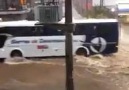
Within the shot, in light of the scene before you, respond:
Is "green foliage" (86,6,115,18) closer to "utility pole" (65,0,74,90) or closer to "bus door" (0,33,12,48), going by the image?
"bus door" (0,33,12,48)

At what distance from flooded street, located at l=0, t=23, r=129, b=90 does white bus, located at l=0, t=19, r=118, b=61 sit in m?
0.63

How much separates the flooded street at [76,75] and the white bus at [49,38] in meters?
0.63

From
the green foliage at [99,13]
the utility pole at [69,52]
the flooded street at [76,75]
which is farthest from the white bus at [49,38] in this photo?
the utility pole at [69,52]

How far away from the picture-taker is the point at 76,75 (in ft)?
46.4

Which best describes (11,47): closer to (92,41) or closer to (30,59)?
(30,59)

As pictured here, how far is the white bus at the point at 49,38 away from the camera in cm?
2034

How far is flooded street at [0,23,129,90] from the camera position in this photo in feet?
39.4

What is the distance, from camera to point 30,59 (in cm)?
2048

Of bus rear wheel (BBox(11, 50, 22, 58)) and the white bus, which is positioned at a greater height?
the white bus

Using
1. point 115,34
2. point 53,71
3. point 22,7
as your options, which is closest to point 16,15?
point 22,7

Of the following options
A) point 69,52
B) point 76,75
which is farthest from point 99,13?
point 69,52

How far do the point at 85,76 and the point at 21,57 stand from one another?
655 cm

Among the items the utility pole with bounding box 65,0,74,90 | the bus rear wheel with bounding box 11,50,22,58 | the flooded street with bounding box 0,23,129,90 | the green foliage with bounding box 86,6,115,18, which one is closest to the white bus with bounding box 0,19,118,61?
the bus rear wheel with bounding box 11,50,22,58

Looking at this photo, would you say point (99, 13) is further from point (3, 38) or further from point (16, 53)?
point (3, 38)
